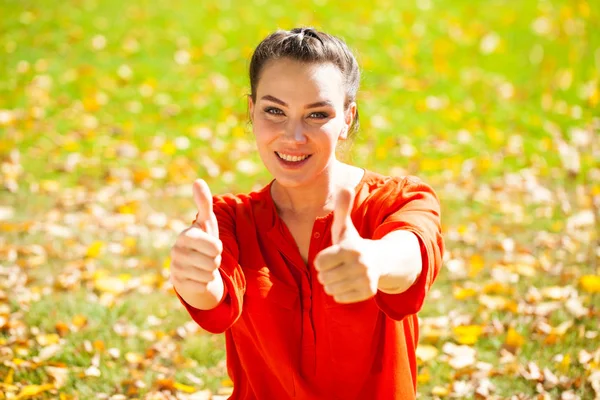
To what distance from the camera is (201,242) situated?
1.97 m

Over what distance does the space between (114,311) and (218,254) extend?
2239 millimetres

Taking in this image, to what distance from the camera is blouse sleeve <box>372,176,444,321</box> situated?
7.08 ft

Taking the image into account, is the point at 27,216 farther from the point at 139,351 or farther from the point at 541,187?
the point at 541,187

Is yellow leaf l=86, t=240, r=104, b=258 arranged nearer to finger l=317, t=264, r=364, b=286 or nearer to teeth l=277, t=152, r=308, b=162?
teeth l=277, t=152, r=308, b=162

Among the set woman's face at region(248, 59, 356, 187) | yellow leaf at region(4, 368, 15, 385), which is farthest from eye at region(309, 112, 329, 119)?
yellow leaf at region(4, 368, 15, 385)

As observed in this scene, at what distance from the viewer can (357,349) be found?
99.7 inches

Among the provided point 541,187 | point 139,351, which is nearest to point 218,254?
point 139,351

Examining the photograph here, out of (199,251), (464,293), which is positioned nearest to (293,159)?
(199,251)

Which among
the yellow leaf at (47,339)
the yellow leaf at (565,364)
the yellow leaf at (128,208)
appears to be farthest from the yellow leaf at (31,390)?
the yellow leaf at (565,364)

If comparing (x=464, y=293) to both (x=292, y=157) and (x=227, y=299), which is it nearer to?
(x=292, y=157)

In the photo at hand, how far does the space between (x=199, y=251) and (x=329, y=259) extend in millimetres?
407

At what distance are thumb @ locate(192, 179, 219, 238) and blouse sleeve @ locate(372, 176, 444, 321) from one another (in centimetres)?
53

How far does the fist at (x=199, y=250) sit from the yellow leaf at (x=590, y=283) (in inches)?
107

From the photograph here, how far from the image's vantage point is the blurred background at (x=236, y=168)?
360cm
